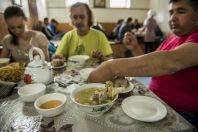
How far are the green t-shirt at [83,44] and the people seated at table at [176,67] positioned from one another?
29.1 inches

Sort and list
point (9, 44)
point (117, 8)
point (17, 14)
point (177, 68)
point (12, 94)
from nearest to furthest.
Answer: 1. point (177, 68)
2. point (12, 94)
3. point (17, 14)
4. point (9, 44)
5. point (117, 8)

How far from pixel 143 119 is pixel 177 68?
313 millimetres

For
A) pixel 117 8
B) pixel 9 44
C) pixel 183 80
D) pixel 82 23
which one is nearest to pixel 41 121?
pixel 183 80

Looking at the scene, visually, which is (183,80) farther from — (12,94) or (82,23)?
(82,23)

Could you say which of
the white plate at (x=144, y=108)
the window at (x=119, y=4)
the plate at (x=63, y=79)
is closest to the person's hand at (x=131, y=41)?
the plate at (x=63, y=79)

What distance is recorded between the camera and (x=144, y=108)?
2.63 feet

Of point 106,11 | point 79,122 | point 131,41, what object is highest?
point 106,11

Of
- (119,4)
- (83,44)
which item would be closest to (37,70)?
(83,44)

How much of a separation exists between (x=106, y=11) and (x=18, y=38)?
6.22m

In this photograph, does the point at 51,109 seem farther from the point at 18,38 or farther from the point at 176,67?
the point at 18,38

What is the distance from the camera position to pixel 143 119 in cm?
70

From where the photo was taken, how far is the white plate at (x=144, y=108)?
721 mm

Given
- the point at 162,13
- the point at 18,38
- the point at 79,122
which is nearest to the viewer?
the point at 79,122

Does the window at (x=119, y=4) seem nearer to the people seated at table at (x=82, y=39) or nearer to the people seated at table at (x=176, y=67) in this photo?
the people seated at table at (x=82, y=39)
